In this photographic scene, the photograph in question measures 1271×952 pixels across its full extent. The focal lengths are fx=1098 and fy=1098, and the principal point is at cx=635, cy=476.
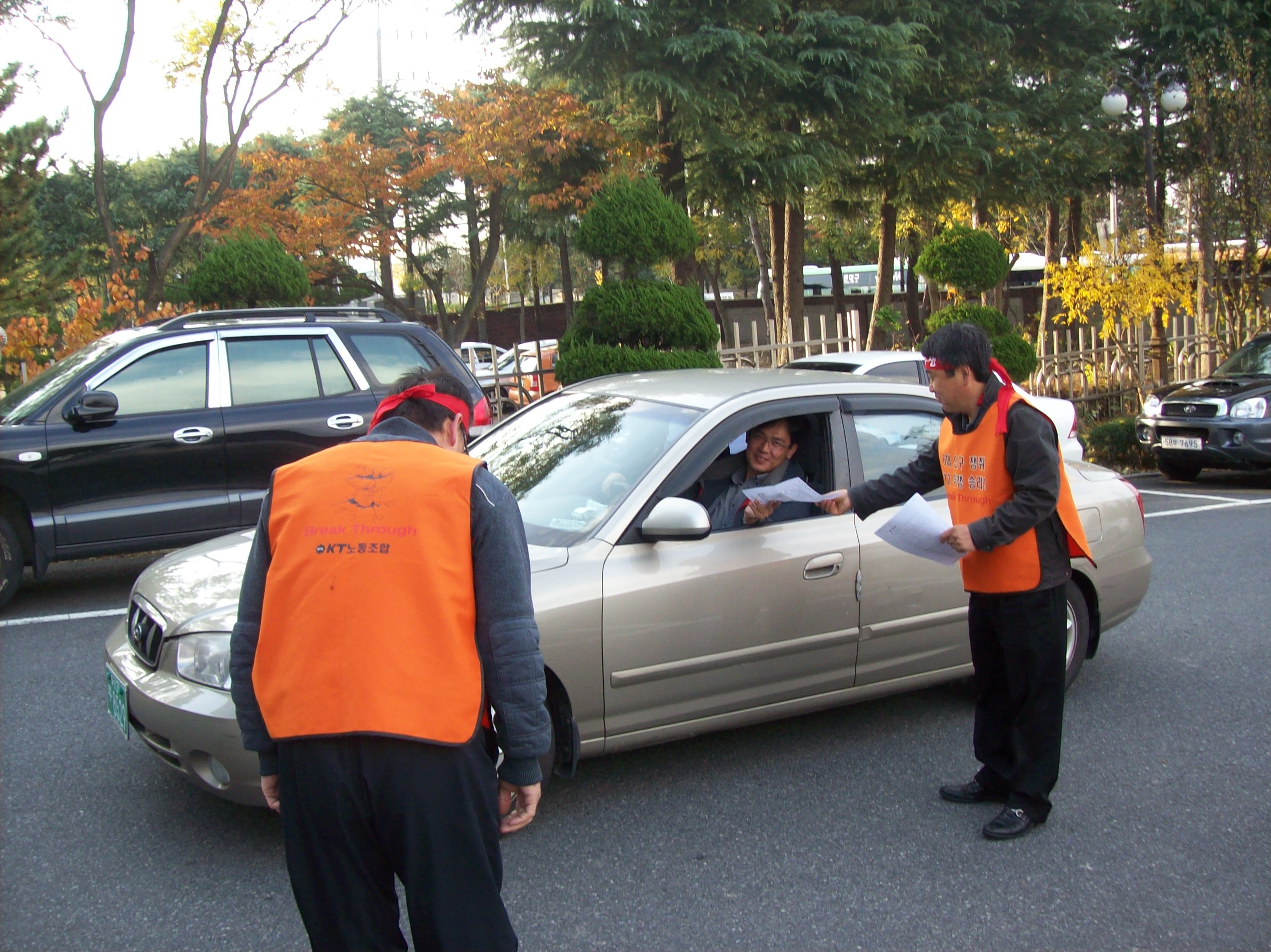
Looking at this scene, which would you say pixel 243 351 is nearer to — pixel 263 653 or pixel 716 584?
pixel 716 584

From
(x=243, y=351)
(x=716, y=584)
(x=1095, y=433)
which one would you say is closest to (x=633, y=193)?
(x=243, y=351)

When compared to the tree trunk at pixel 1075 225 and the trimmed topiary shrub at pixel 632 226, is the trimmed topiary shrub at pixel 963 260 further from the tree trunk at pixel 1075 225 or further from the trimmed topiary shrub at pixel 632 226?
the tree trunk at pixel 1075 225

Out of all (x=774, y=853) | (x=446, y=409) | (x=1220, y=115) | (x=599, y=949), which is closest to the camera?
(x=446, y=409)

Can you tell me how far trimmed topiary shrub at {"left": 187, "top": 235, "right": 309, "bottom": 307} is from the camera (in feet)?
41.4

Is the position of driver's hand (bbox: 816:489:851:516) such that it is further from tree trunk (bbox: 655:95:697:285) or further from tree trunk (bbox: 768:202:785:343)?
tree trunk (bbox: 768:202:785:343)

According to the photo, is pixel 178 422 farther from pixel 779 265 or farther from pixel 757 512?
pixel 779 265

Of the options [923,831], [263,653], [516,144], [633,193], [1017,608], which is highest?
[516,144]

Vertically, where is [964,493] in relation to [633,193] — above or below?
below

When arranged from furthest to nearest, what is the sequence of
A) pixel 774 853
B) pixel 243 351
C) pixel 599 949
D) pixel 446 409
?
1. pixel 243 351
2. pixel 774 853
3. pixel 599 949
4. pixel 446 409

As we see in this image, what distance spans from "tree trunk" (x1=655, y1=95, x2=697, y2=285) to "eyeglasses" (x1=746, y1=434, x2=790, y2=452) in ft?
34.8

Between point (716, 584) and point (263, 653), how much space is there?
2.14 metres

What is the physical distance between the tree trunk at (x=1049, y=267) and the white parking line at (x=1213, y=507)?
6.65m

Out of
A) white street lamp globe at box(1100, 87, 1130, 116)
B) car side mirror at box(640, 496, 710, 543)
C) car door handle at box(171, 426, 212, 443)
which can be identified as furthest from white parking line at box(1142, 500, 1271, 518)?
car door handle at box(171, 426, 212, 443)

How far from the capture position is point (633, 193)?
12367mm
